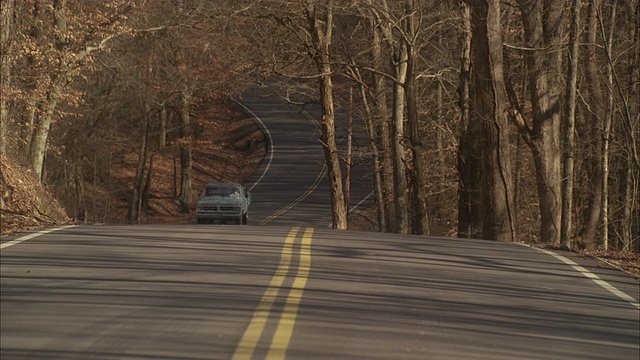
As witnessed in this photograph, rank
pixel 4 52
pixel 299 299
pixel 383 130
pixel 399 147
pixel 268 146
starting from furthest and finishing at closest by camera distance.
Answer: pixel 268 146 < pixel 383 130 < pixel 399 147 < pixel 4 52 < pixel 299 299

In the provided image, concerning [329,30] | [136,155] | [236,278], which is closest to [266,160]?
[136,155]

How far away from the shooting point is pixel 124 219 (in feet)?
157

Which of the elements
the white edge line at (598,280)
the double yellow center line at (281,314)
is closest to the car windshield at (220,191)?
the white edge line at (598,280)

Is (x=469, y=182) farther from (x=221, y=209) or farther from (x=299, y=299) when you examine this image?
(x=299, y=299)

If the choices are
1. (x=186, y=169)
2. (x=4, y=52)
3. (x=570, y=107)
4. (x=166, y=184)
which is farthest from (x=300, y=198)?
(x=4, y=52)

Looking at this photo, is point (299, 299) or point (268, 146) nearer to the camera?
point (299, 299)

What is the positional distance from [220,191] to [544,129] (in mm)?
12685

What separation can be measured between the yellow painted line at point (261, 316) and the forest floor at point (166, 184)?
5.03 meters

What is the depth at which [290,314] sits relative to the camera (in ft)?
29.7

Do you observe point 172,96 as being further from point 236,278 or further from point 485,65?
point 236,278

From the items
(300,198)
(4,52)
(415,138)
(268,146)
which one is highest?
(4,52)

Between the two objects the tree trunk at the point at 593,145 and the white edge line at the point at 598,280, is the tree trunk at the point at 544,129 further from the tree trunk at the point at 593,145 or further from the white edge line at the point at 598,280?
the white edge line at the point at 598,280

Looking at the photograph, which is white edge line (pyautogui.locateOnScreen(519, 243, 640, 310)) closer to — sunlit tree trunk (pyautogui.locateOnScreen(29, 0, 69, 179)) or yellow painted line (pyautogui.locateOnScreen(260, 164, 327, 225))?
sunlit tree trunk (pyautogui.locateOnScreen(29, 0, 69, 179))

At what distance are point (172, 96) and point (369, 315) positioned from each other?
38.0 m
